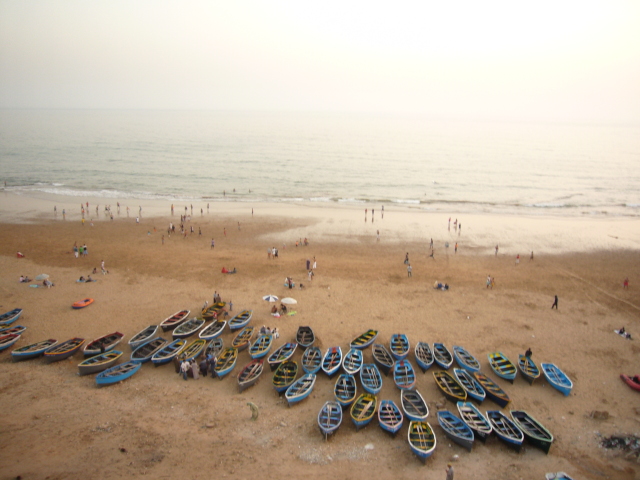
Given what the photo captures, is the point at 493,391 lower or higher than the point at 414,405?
higher

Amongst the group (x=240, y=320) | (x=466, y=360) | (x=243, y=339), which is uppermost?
(x=240, y=320)

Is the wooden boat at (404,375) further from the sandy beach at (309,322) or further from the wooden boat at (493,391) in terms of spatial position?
the wooden boat at (493,391)

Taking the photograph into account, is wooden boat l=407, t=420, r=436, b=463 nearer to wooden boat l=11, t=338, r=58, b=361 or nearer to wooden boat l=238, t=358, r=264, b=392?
wooden boat l=238, t=358, r=264, b=392

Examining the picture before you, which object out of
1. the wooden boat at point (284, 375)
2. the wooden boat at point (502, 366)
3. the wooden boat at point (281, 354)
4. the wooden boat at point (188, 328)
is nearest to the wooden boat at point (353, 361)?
the wooden boat at point (284, 375)

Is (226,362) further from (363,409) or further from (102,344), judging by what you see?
(363,409)

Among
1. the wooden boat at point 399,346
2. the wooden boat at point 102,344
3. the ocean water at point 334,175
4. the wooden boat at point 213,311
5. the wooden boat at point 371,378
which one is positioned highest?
the ocean water at point 334,175

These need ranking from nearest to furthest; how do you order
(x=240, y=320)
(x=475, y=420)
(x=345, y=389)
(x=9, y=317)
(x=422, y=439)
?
(x=422, y=439) < (x=475, y=420) < (x=345, y=389) < (x=9, y=317) < (x=240, y=320)

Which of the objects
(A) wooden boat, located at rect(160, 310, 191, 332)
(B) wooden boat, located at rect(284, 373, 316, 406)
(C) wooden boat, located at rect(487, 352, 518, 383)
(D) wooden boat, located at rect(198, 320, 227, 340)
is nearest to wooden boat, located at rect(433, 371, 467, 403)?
(C) wooden boat, located at rect(487, 352, 518, 383)

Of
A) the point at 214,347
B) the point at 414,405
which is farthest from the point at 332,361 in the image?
the point at 214,347
